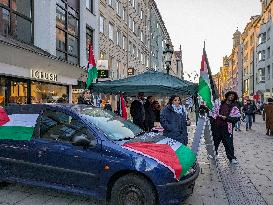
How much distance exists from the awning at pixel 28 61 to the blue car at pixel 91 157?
568 cm

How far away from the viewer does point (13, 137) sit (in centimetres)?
616

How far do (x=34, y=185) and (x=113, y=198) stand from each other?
1450 mm

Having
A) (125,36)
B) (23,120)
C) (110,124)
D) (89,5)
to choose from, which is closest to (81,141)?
(110,124)

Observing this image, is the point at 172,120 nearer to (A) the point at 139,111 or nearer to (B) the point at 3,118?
(A) the point at 139,111

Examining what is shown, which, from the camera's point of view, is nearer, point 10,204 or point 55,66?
point 10,204

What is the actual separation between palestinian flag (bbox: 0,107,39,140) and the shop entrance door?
7.21 metres

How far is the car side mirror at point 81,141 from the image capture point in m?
5.33

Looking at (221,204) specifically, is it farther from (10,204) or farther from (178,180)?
(10,204)

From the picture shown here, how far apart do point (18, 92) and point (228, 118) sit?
8.31 meters

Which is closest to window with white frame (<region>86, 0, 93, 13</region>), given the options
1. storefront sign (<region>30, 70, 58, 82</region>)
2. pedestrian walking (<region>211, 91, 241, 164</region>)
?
storefront sign (<region>30, 70, 58, 82</region>)

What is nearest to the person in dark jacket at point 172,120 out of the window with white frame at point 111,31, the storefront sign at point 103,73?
the storefront sign at point 103,73

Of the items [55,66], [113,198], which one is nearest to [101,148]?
[113,198]

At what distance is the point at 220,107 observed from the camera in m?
9.28

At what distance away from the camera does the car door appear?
539 cm
